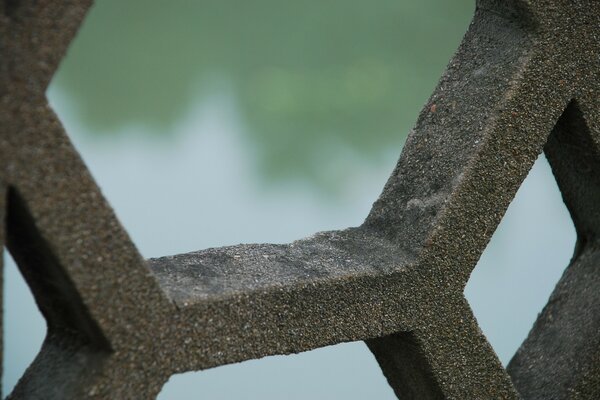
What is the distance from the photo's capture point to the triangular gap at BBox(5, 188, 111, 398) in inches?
36.2

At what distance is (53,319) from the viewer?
1.03 meters

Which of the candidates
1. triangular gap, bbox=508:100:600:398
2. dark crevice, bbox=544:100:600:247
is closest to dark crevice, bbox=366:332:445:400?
triangular gap, bbox=508:100:600:398

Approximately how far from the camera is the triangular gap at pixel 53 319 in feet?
3.01

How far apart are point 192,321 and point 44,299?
0.14 meters

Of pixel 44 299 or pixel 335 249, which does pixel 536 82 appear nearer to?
pixel 335 249

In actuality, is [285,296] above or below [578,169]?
below

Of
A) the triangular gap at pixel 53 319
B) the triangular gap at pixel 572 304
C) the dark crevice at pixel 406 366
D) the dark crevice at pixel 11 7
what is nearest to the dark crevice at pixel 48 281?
the triangular gap at pixel 53 319

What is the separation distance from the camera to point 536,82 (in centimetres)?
121

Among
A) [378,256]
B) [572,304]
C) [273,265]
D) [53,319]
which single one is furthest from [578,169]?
[53,319]

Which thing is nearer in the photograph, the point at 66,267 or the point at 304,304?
the point at 66,267

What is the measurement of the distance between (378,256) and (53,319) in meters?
0.36

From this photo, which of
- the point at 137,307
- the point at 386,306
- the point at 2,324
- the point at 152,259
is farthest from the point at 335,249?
the point at 2,324

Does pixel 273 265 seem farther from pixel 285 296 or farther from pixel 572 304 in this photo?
pixel 572 304

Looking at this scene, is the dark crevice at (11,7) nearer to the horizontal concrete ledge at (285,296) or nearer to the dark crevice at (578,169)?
the horizontal concrete ledge at (285,296)
